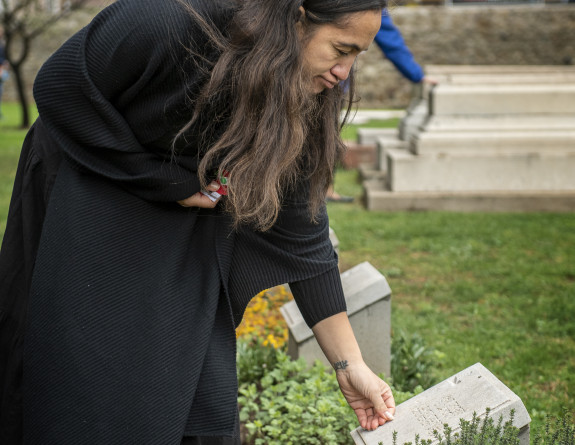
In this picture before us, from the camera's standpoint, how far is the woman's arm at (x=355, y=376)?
182 cm

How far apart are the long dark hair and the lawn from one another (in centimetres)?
165

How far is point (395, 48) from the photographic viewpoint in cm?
643

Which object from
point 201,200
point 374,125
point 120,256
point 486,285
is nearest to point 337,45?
point 201,200

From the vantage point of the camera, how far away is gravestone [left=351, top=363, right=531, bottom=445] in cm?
175

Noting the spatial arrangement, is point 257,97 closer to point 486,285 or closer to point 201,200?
point 201,200

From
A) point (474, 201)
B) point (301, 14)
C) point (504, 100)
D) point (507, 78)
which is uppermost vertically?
point (301, 14)

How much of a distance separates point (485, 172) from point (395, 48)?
143 cm

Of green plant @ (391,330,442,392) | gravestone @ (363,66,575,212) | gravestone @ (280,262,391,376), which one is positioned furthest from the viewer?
gravestone @ (363,66,575,212)

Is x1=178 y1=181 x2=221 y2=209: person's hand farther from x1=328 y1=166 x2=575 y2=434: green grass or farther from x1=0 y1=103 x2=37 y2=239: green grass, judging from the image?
x1=0 y1=103 x2=37 y2=239: green grass

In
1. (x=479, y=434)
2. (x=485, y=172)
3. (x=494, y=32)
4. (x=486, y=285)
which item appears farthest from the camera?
(x=494, y=32)

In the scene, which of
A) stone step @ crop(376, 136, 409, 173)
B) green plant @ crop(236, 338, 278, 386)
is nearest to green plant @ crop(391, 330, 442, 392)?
green plant @ crop(236, 338, 278, 386)

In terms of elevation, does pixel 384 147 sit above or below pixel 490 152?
below

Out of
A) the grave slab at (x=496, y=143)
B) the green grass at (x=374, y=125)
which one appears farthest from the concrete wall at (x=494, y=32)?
the grave slab at (x=496, y=143)

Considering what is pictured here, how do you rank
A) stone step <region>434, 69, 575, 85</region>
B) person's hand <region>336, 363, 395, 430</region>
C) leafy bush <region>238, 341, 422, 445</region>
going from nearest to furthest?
person's hand <region>336, 363, 395, 430</region>, leafy bush <region>238, 341, 422, 445</region>, stone step <region>434, 69, 575, 85</region>
